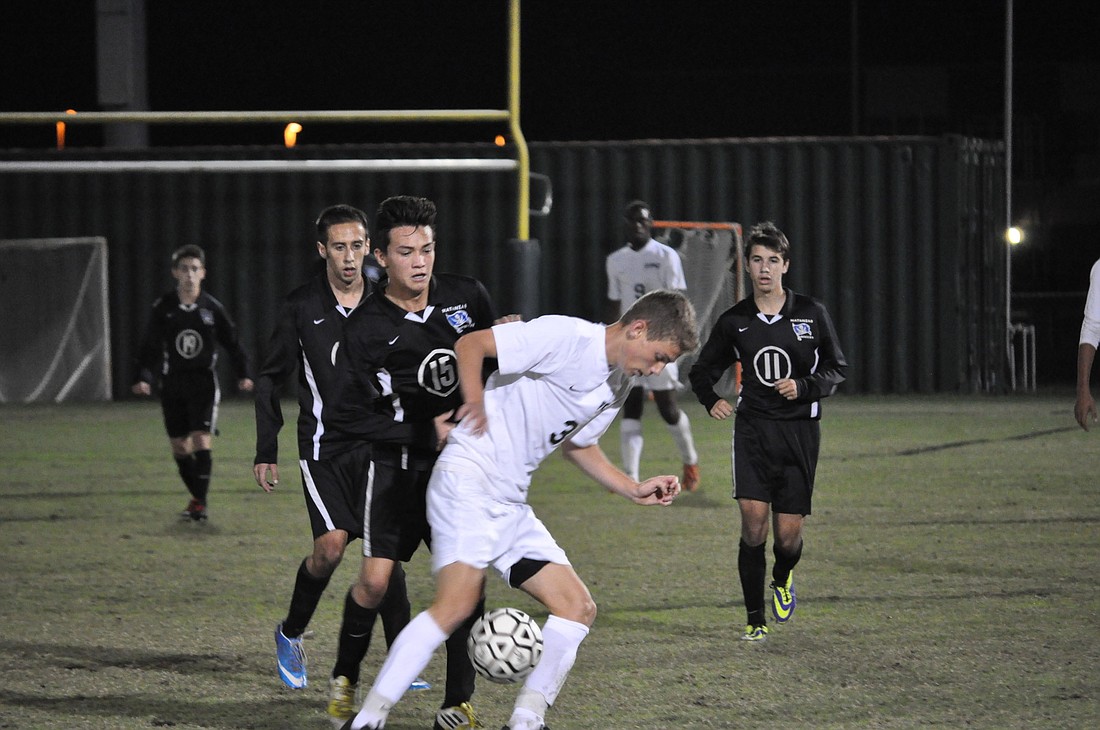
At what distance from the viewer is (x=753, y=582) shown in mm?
6414

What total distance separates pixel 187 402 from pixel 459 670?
18.6 ft

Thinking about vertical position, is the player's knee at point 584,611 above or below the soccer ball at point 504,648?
above

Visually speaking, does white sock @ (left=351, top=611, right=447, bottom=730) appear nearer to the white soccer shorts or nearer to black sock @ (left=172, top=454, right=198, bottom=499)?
the white soccer shorts

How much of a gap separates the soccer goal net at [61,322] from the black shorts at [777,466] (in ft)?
53.6

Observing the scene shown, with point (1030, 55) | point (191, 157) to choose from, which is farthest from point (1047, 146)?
point (191, 157)

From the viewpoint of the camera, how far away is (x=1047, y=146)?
123 feet

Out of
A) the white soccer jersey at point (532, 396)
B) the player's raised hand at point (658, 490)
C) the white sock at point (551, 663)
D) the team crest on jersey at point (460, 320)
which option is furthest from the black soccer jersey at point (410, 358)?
the white sock at point (551, 663)

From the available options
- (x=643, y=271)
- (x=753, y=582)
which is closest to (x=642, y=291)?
(x=643, y=271)

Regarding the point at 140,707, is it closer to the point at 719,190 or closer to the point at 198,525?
the point at 198,525

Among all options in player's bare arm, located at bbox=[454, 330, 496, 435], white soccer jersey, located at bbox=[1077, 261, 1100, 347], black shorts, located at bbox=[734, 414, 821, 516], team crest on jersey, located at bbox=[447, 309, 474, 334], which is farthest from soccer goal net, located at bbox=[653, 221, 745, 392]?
player's bare arm, located at bbox=[454, 330, 496, 435]

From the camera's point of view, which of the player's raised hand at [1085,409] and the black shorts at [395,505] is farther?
the player's raised hand at [1085,409]

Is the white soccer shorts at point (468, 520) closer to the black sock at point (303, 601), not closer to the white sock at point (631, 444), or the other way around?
the black sock at point (303, 601)

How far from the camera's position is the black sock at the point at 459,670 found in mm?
5023

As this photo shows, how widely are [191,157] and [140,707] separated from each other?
16.8 m
